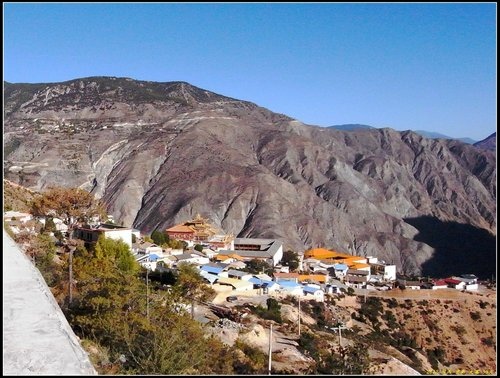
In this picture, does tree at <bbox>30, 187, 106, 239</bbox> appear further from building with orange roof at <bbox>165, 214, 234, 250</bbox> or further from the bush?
the bush

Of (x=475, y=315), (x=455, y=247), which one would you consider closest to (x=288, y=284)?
(x=475, y=315)

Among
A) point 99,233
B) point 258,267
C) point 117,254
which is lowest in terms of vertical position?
point 258,267

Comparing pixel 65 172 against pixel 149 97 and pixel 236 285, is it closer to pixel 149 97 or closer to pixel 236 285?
pixel 149 97

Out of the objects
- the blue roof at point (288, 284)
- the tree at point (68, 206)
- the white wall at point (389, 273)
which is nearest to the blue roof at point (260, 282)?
the blue roof at point (288, 284)

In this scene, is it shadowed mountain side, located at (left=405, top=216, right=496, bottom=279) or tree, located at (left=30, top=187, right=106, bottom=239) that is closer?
tree, located at (left=30, top=187, right=106, bottom=239)

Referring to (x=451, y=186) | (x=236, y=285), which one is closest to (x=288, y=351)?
(x=236, y=285)

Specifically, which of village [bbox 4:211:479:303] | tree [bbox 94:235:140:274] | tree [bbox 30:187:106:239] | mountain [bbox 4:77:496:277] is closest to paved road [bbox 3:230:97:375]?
village [bbox 4:211:479:303]

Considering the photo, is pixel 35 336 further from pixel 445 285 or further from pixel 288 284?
pixel 445 285
